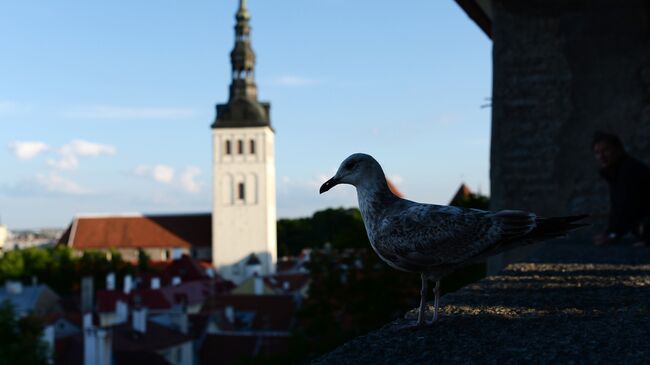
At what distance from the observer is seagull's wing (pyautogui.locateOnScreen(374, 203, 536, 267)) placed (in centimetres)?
309

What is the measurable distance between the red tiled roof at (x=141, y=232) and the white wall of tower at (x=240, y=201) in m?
4.87

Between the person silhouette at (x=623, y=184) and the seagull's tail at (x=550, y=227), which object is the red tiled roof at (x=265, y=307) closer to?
the person silhouette at (x=623, y=184)

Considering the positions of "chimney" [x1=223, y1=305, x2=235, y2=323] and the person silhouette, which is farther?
"chimney" [x1=223, y1=305, x2=235, y2=323]

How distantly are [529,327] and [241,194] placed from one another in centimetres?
7489

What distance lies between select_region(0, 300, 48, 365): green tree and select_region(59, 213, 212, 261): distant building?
50330mm

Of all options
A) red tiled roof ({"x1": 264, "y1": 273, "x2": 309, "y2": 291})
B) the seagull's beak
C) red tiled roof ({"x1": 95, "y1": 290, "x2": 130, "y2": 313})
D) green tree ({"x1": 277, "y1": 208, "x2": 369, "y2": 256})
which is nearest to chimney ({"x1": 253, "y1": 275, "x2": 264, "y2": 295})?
red tiled roof ({"x1": 264, "y1": 273, "x2": 309, "y2": 291})

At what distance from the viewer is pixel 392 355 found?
2633 mm

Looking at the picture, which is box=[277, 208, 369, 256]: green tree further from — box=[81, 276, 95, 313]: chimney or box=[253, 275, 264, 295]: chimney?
box=[81, 276, 95, 313]: chimney

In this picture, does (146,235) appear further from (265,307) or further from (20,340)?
(20,340)

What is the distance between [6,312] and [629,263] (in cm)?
2782

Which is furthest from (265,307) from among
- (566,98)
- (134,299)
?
(566,98)

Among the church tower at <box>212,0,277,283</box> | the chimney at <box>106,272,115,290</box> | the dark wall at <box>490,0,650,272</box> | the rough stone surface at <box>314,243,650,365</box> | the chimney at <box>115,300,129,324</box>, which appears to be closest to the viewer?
the rough stone surface at <box>314,243,650,365</box>

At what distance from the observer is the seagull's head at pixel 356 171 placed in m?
3.24

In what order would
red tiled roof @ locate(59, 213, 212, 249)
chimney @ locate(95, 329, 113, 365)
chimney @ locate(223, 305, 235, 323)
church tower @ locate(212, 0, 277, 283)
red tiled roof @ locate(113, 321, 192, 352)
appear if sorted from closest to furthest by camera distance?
chimney @ locate(95, 329, 113, 365)
red tiled roof @ locate(113, 321, 192, 352)
chimney @ locate(223, 305, 235, 323)
church tower @ locate(212, 0, 277, 283)
red tiled roof @ locate(59, 213, 212, 249)
